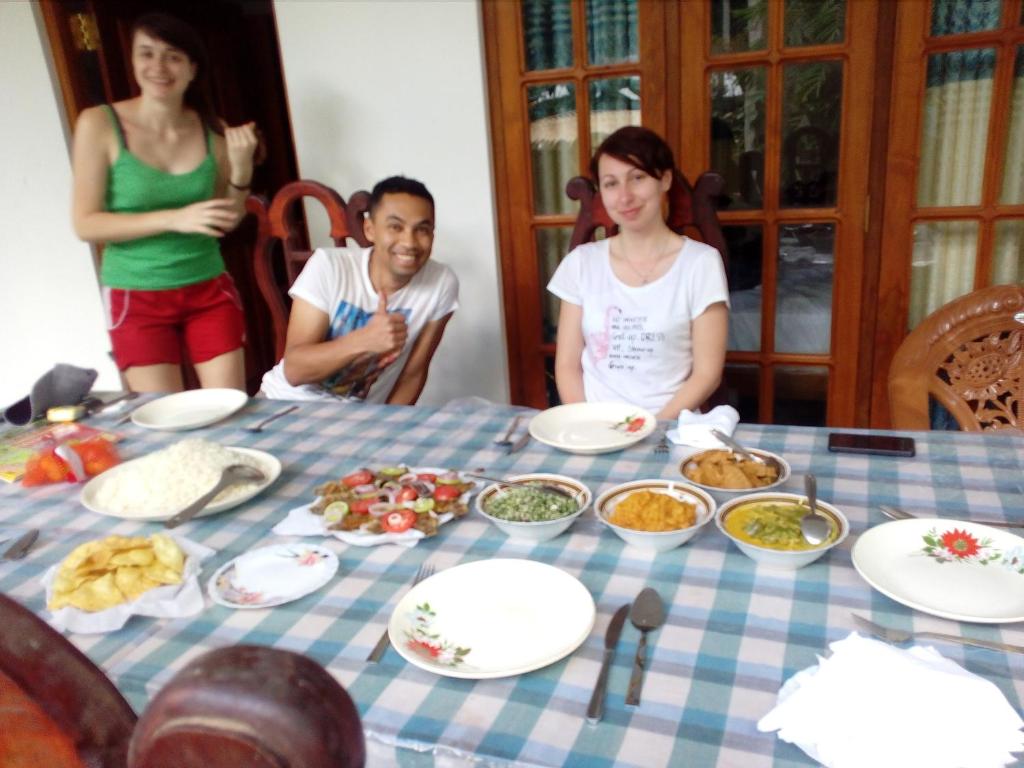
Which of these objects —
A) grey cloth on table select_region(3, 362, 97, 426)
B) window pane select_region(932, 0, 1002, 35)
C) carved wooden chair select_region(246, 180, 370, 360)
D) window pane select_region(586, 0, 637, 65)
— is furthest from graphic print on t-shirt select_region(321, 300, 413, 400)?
window pane select_region(932, 0, 1002, 35)

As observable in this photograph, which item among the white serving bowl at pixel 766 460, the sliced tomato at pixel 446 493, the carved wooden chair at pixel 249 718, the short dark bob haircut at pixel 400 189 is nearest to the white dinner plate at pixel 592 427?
the white serving bowl at pixel 766 460

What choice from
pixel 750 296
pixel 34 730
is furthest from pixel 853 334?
pixel 34 730

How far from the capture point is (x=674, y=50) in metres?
2.27

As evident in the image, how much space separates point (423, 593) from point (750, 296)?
1.91 m

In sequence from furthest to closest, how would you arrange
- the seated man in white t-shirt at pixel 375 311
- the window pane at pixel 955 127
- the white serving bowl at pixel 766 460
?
the window pane at pixel 955 127
the seated man in white t-shirt at pixel 375 311
the white serving bowl at pixel 766 460

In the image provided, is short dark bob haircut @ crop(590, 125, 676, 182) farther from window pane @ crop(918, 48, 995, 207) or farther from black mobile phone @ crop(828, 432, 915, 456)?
window pane @ crop(918, 48, 995, 207)

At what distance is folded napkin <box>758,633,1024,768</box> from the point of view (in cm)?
60

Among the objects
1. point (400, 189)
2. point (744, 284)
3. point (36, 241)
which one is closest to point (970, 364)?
point (744, 284)

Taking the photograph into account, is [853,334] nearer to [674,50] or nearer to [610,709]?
[674,50]

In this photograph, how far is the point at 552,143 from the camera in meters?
2.51

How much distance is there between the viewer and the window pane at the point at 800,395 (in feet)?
7.98

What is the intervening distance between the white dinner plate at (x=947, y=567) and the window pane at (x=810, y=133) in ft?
5.18

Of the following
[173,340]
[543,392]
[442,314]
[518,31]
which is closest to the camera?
[442,314]

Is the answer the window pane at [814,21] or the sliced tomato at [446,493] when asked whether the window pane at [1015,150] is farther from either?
the sliced tomato at [446,493]
